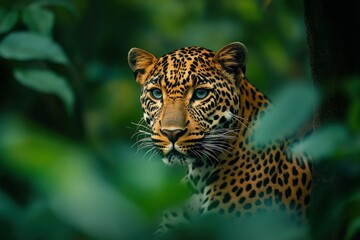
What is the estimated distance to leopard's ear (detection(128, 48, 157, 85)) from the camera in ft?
11.2

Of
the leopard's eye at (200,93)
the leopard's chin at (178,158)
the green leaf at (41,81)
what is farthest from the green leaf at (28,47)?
the leopard's eye at (200,93)

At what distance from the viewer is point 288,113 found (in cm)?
96

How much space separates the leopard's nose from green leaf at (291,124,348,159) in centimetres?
208

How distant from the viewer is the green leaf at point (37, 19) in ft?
8.76

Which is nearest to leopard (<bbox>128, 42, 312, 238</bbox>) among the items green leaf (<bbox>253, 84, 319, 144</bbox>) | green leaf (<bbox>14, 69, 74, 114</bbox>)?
green leaf (<bbox>14, 69, 74, 114</bbox>)

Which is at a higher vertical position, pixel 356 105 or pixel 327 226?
pixel 356 105

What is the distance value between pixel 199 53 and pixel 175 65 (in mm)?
149

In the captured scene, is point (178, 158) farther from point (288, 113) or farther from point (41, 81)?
point (288, 113)

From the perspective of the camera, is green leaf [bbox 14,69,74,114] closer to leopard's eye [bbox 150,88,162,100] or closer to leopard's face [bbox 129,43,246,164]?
leopard's face [bbox 129,43,246,164]

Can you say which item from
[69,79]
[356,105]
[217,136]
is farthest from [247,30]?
[356,105]

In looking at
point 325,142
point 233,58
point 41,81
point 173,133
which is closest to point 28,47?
point 41,81

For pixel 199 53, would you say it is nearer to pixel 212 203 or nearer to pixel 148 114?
pixel 148 114

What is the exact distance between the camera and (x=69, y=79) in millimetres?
4688

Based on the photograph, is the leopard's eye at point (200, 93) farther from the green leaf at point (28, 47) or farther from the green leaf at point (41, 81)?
the green leaf at point (28, 47)
